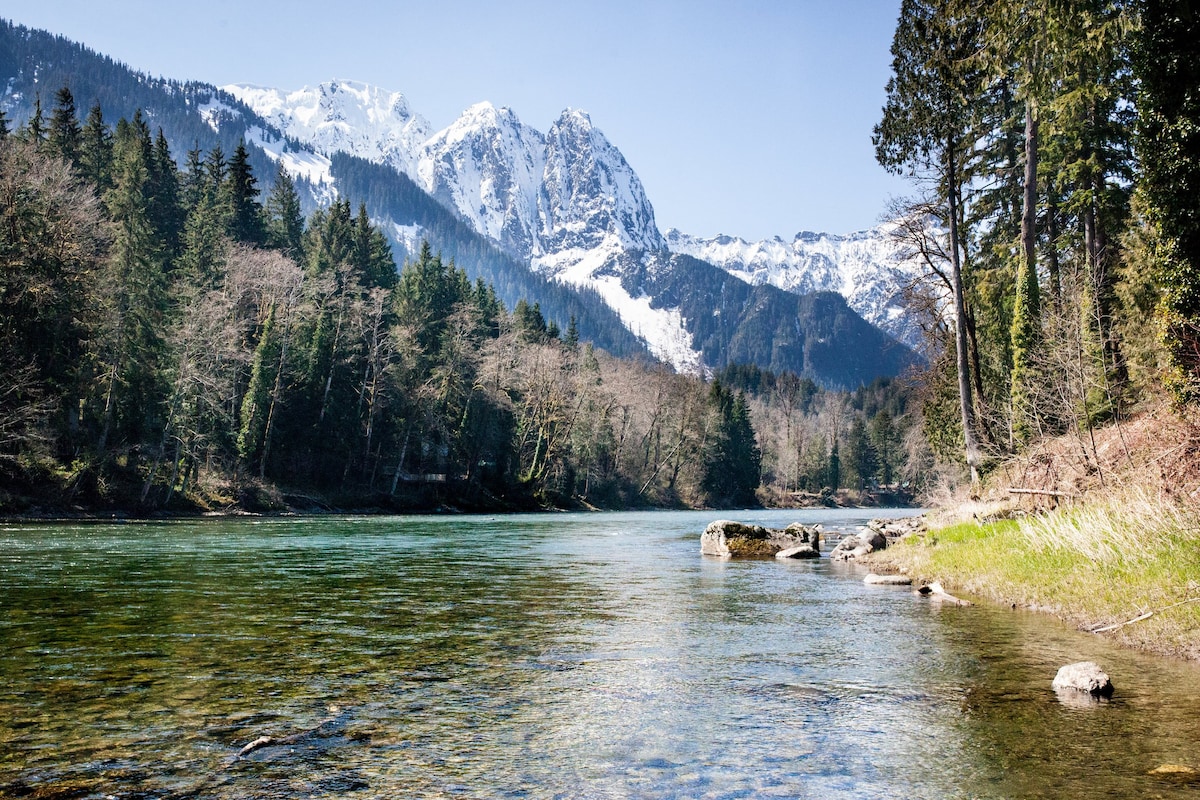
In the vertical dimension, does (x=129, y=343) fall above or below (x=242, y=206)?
below

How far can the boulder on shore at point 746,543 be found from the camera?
105 feet

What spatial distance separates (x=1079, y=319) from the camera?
27406 millimetres

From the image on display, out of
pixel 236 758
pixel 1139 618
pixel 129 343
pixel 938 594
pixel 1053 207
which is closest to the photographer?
pixel 236 758

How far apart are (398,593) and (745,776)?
13123mm

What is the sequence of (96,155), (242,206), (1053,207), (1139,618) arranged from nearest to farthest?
1. (1139,618)
2. (1053,207)
3. (96,155)
4. (242,206)

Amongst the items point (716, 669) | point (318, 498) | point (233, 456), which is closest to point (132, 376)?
point (233, 456)

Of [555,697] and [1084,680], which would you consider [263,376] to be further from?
[1084,680]

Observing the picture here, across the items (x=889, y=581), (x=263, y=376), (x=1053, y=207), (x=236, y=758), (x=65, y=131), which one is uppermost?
(x=65, y=131)

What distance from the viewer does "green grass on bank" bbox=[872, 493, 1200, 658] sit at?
39.3ft

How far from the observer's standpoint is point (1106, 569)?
563 inches

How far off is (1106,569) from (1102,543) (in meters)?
0.47

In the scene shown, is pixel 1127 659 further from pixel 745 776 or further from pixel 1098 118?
pixel 1098 118

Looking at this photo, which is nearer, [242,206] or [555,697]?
[555,697]

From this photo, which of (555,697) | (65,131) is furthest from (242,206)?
(555,697)
